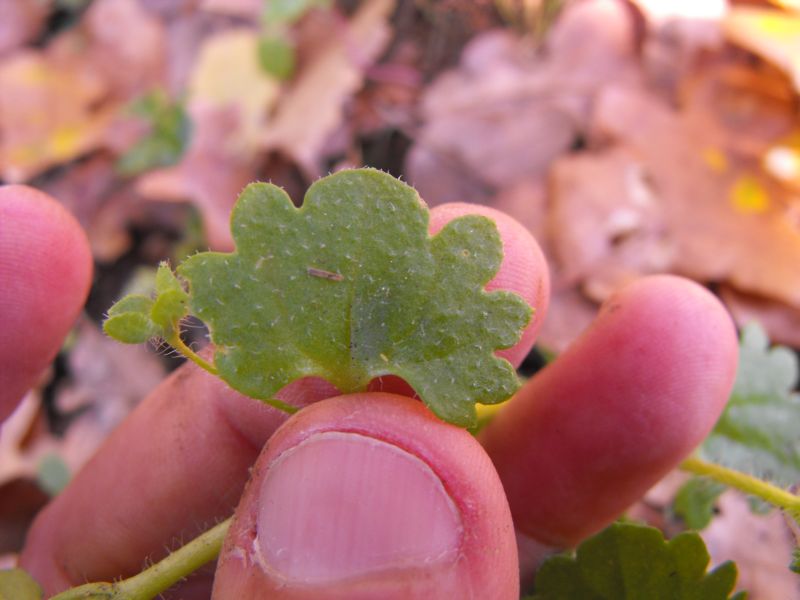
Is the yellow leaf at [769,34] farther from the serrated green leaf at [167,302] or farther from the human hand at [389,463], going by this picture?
the serrated green leaf at [167,302]

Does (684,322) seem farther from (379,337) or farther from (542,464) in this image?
(379,337)

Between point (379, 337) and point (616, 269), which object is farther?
point (616, 269)

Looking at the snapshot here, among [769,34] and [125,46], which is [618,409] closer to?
[769,34]

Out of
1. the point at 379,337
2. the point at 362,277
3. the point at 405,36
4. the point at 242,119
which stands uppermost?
the point at 362,277

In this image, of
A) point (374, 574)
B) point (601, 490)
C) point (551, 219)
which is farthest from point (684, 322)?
point (551, 219)

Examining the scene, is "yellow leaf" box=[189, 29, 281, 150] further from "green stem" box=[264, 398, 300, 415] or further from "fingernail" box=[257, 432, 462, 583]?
"fingernail" box=[257, 432, 462, 583]
